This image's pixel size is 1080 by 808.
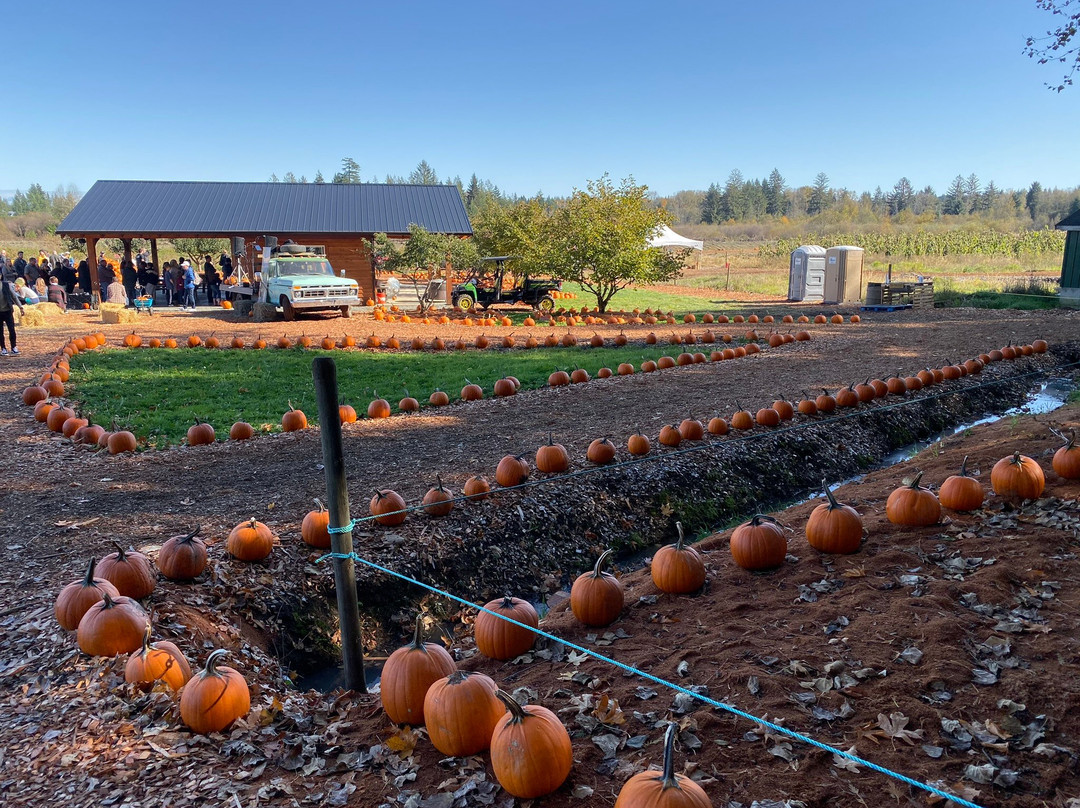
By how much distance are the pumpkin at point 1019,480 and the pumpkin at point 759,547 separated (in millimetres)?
1841

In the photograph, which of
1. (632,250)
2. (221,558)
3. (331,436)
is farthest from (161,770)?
(632,250)

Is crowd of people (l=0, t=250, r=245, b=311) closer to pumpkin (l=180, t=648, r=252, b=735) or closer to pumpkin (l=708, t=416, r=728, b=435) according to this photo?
pumpkin (l=708, t=416, r=728, b=435)

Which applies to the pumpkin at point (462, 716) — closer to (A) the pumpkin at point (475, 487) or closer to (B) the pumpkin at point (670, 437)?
(A) the pumpkin at point (475, 487)

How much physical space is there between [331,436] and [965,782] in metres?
2.95

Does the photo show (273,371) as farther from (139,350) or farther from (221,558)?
(221,558)

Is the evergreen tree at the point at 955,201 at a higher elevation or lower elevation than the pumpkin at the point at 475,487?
higher

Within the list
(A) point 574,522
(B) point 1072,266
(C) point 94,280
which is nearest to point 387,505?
(A) point 574,522

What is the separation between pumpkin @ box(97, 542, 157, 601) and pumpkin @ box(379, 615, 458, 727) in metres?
1.94

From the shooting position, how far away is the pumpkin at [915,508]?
508cm

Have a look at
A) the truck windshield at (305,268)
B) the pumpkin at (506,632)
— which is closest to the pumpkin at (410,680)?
→ the pumpkin at (506,632)

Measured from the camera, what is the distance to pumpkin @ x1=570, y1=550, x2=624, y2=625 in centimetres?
429

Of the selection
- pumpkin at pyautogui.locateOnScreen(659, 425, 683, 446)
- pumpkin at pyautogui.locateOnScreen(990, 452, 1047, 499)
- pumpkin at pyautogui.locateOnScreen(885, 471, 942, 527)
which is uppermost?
pumpkin at pyautogui.locateOnScreen(990, 452, 1047, 499)

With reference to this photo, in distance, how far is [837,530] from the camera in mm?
4844

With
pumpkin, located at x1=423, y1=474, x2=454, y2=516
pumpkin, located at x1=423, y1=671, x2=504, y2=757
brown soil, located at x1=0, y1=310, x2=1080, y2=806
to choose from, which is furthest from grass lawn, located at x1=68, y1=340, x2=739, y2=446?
pumpkin, located at x1=423, y1=671, x2=504, y2=757
